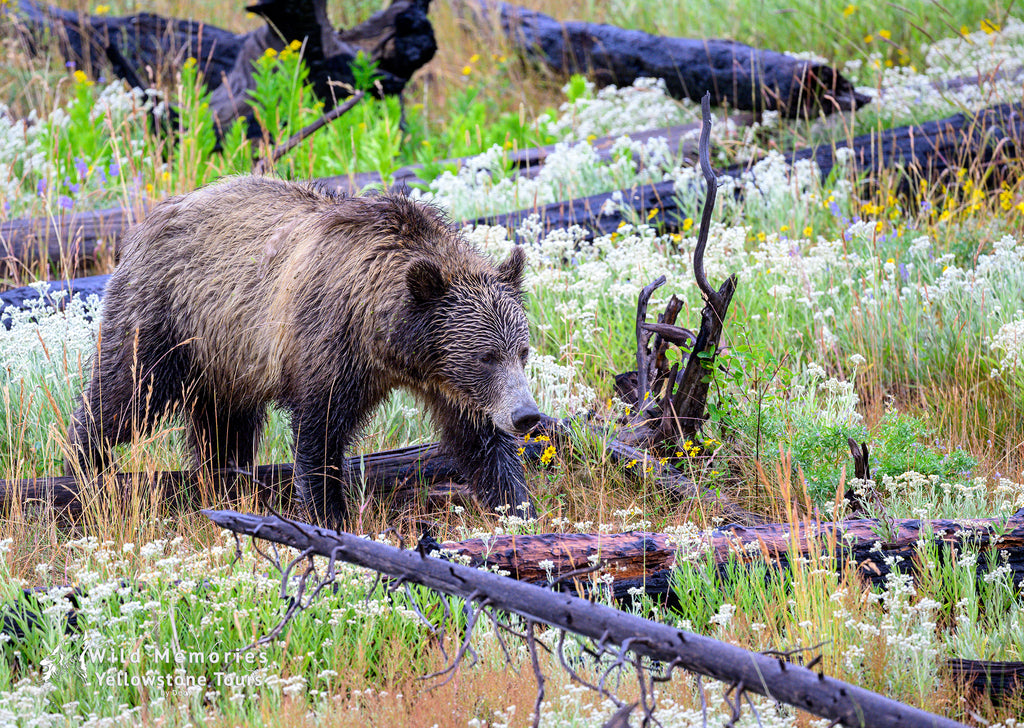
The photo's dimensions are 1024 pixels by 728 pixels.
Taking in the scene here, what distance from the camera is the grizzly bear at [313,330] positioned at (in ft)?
14.0

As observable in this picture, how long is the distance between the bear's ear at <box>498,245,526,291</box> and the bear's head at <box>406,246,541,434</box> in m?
0.13

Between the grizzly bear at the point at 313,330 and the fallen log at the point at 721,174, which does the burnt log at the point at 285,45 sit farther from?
the grizzly bear at the point at 313,330

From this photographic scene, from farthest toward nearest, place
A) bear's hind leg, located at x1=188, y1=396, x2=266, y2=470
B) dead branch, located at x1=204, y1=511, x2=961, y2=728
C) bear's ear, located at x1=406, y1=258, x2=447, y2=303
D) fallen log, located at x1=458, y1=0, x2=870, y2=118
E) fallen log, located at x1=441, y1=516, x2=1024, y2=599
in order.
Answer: fallen log, located at x1=458, y1=0, x2=870, y2=118 → bear's hind leg, located at x1=188, y1=396, x2=266, y2=470 → bear's ear, located at x1=406, y1=258, x2=447, y2=303 → fallen log, located at x1=441, y1=516, x2=1024, y2=599 → dead branch, located at x1=204, y1=511, x2=961, y2=728

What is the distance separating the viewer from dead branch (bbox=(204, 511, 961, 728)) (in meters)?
2.08

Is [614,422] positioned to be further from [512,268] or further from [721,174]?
[721,174]

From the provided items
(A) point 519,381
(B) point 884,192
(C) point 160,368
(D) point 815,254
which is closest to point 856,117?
(B) point 884,192

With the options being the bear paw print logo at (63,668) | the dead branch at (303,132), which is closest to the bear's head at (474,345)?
the bear paw print logo at (63,668)

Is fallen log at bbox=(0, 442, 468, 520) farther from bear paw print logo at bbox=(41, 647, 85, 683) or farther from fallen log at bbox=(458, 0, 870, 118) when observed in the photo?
fallen log at bbox=(458, 0, 870, 118)

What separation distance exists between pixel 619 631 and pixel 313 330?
2451 mm

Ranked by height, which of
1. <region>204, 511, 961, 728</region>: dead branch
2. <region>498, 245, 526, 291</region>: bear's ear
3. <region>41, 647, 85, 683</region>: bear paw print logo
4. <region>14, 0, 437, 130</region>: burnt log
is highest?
<region>14, 0, 437, 130</region>: burnt log

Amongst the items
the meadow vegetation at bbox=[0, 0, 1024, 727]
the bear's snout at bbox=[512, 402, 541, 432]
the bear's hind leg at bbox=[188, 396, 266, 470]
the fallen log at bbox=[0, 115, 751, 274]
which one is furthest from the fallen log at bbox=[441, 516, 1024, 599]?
the fallen log at bbox=[0, 115, 751, 274]

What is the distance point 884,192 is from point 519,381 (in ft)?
→ 15.0

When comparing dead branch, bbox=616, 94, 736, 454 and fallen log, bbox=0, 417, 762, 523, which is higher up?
dead branch, bbox=616, 94, 736, 454

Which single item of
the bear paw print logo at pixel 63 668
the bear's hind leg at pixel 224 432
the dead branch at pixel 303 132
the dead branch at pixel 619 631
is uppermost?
the dead branch at pixel 303 132
